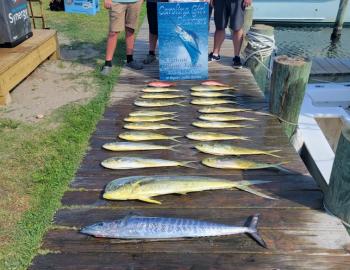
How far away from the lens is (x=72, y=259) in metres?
2.41

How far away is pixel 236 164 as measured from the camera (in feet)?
10.9

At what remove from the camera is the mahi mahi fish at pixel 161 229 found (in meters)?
2.52

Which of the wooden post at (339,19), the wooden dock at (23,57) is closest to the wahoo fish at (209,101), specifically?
the wooden dock at (23,57)

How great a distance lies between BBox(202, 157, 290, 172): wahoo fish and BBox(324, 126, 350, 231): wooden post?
0.62 metres

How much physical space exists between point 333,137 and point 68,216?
3972 millimetres

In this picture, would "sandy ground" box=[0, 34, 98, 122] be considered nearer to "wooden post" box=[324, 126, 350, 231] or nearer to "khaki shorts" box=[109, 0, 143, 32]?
"khaki shorts" box=[109, 0, 143, 32]

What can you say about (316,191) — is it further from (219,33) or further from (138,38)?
(138,38)

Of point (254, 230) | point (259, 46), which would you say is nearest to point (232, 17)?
point (259, 46)

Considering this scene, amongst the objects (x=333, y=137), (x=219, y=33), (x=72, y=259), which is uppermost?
(x=219, y=33)

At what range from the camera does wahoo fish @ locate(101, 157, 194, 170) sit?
333 cm

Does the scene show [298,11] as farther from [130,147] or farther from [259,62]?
[130,147]

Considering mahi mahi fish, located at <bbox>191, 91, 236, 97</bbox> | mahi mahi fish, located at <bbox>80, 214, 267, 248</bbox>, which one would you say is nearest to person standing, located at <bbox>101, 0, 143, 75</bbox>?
mahi mahi fish, located at <bbox>191, 91, 236, 97</bbox>

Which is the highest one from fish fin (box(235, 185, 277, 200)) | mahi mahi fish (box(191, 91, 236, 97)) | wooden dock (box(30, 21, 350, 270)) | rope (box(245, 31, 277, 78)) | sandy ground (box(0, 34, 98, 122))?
rope (box(245, 31, 277, 78))

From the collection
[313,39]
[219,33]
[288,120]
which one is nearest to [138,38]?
[219,33]
